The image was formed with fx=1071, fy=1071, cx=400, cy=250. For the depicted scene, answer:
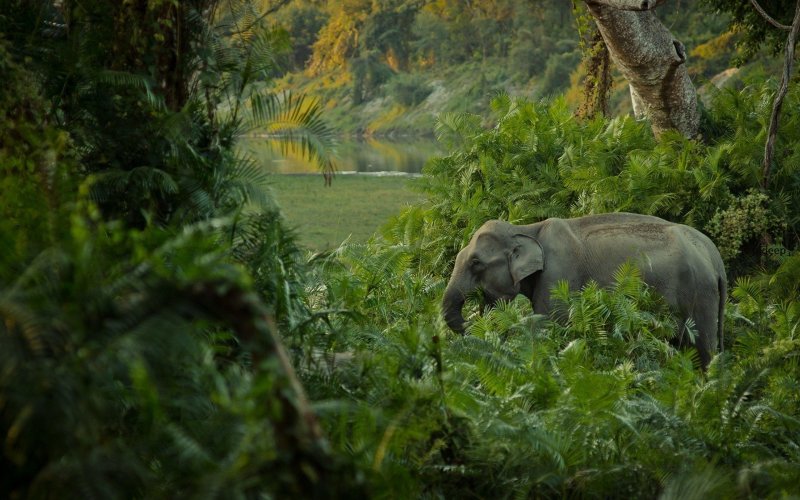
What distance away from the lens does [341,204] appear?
71.4 ft

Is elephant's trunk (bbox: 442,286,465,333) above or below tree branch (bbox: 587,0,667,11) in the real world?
below

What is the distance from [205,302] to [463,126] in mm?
10736

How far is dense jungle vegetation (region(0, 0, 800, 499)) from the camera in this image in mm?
2553

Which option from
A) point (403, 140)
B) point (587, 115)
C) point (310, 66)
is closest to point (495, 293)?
point (587, 115)

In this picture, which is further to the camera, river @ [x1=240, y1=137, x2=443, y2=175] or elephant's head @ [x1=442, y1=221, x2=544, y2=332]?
river @ [x1=240, y1=137, x2=443, y2=175]

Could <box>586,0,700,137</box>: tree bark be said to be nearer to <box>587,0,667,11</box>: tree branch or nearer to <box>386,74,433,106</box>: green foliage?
<box>587,0,667,11</box>: tree branch

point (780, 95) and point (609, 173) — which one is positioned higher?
point (780, 95)

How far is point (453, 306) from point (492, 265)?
48 centimetres

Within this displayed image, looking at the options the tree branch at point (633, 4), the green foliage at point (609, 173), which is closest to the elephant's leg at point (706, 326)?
the green foliage at point (609, 173)

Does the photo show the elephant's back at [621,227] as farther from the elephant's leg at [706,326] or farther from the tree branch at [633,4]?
the tree branch at [633,4]

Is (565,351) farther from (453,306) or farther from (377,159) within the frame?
(377,159)

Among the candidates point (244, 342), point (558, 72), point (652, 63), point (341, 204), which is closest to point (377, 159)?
point (341, 204)

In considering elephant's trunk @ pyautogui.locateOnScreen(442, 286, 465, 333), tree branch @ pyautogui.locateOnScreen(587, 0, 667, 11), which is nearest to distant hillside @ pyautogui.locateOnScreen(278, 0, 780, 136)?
tree branch @ pyautogui.locateOnScreen(587, 0, 667, 11)

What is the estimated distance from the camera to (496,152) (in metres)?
12.8
